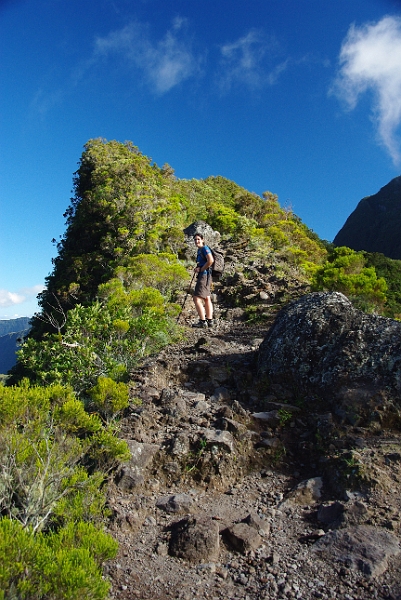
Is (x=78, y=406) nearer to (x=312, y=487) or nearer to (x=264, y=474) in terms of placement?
(x=264, y=474)

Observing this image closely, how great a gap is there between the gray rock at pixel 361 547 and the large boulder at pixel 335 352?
1396 mm

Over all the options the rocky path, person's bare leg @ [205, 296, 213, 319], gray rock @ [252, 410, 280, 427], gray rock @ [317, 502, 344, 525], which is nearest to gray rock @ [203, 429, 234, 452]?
the rocky path

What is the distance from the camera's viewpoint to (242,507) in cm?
300

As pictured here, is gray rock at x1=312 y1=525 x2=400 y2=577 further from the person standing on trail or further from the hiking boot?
the hiking boot

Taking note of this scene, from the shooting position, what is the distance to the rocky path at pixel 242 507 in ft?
7.39

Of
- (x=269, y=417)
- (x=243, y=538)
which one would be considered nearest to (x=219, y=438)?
(x=269, y=417)

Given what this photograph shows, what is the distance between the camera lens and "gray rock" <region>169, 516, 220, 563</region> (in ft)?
8.14

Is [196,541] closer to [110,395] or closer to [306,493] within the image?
[306,493]

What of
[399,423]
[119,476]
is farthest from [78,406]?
[399,423]

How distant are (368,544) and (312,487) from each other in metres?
0.72

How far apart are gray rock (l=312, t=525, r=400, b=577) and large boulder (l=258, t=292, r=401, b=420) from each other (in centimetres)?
140

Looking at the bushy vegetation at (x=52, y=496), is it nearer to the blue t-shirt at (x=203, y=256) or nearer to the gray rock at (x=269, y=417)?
the gray rock at (x=269, y=417)

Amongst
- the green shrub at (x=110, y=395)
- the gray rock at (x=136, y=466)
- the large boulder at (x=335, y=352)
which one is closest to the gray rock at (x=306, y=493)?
the large boulder at (x=335, y=352)

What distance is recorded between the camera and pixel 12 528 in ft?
6.22
